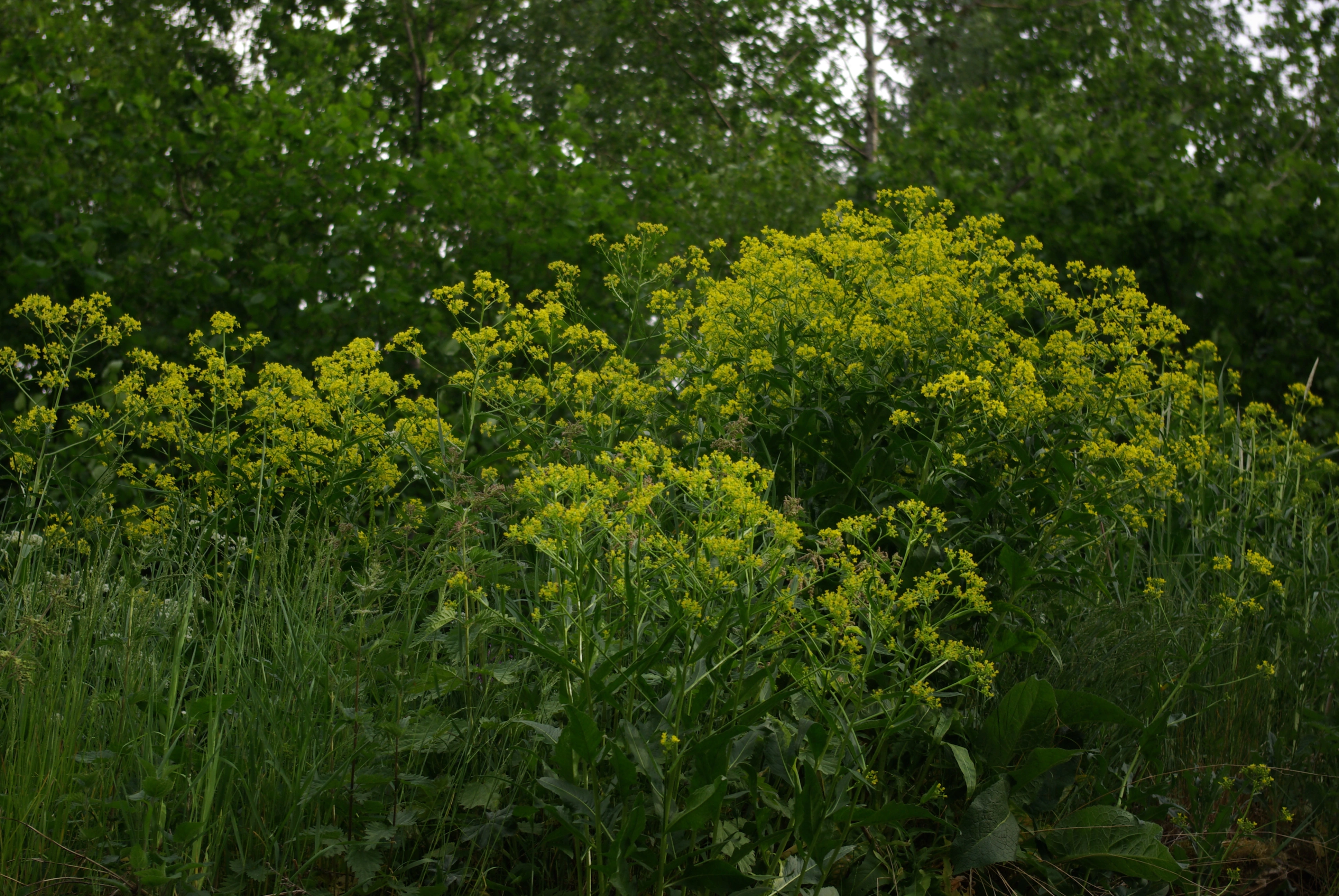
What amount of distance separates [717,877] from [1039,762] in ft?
2.92

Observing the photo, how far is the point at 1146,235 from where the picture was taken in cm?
712

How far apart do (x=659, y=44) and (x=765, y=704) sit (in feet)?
41.0

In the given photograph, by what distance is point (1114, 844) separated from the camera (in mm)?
2582

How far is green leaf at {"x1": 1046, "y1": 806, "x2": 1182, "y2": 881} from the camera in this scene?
2529 millimetres

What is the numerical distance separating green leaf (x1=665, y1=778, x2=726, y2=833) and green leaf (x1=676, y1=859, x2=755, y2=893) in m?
0.11

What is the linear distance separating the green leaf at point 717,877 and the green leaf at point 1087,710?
962 mm

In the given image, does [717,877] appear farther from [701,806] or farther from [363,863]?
[363,863]

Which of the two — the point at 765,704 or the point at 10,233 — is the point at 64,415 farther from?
the point at 765,704

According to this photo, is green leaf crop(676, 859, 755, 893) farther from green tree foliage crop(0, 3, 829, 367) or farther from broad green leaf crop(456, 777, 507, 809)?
green tree foliage crop(0, 3, 829, 367)

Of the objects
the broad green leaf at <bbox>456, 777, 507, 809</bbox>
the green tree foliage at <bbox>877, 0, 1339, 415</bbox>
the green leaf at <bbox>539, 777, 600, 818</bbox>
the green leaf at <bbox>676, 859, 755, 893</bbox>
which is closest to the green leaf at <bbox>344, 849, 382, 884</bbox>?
the broad green leaf at <bbox>456, 777, 507, 809</bbox>

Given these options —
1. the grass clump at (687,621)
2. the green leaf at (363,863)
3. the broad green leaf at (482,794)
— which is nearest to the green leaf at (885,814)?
the grass clump at (687,621)

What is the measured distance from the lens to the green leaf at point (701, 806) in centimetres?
204

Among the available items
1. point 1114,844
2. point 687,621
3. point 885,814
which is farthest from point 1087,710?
point 687,621

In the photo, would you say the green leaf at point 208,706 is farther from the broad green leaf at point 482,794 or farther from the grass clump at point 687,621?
the broad green leaf at point 482,794
